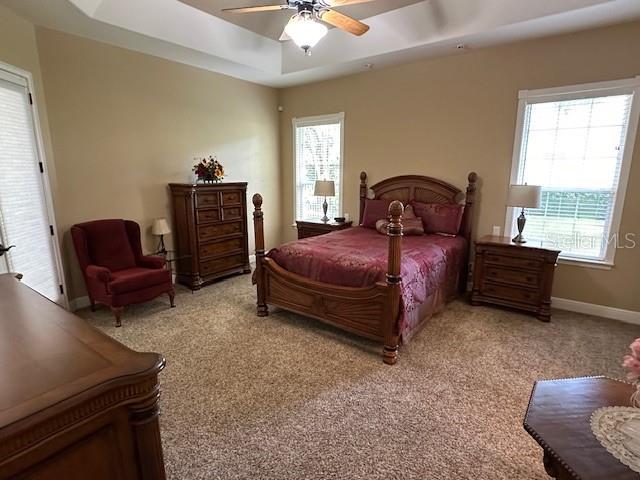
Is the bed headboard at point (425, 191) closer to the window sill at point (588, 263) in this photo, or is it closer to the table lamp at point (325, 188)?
the table lamp at point (325, 188)

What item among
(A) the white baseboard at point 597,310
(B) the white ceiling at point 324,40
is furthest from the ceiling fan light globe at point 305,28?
A: (A) the white baseboard at point 597,310

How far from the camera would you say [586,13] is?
307 cm

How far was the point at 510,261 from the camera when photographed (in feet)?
12.2

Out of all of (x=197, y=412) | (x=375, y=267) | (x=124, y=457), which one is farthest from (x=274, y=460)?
(x=375, y=267)

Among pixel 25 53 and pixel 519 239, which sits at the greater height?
pixel 25 53

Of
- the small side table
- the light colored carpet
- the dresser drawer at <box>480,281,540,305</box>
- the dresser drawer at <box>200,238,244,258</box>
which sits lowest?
the light colored carpet

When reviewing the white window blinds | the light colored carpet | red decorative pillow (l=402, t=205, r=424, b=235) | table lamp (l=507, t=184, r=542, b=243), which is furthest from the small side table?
table lamp (l=507, t=184, r=542, b=243)

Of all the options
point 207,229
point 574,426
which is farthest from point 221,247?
point 574,426

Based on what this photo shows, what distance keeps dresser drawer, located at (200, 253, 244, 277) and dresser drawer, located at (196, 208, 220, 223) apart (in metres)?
0.57

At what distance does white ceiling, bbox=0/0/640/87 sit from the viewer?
313cm

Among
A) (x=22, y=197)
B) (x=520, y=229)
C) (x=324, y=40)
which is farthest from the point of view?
(x=324, y=40)

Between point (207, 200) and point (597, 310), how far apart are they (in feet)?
15.7

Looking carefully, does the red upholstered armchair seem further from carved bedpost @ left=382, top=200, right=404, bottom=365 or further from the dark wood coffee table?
the dark wood coffee table

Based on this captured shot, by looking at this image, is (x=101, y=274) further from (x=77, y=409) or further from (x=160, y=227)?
(x=77, y=409)
